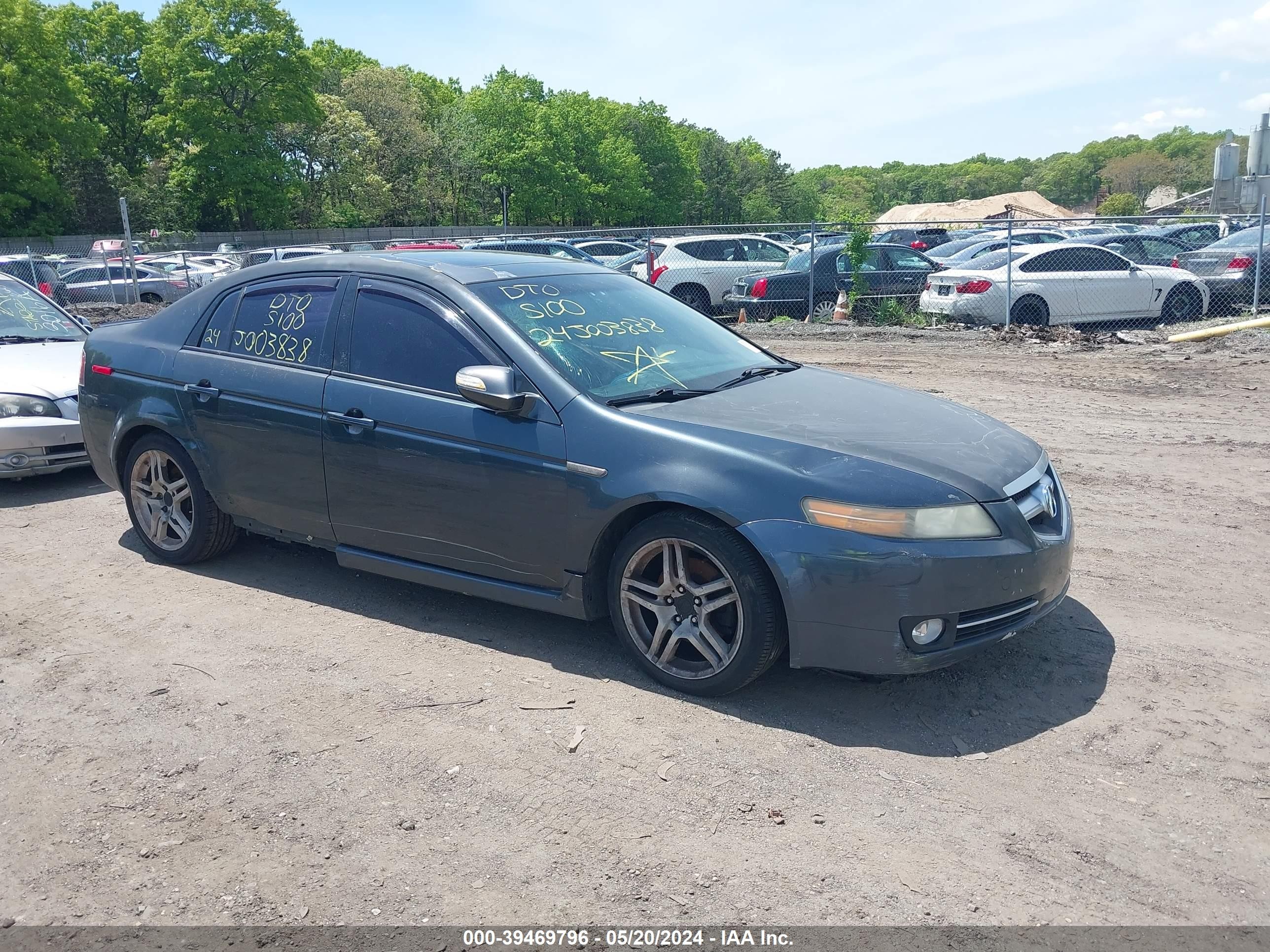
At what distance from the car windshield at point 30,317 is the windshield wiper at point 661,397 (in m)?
6.45

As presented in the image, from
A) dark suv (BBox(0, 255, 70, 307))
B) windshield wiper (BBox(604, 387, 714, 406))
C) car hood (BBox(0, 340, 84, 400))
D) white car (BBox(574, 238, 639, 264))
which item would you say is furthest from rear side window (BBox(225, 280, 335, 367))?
white car (BBox(574, 238, 639, 264))

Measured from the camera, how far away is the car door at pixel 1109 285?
1636 cm

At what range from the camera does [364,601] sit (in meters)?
5.44

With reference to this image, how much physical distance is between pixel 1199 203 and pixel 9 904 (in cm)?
8118

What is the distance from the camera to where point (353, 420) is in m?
4.95

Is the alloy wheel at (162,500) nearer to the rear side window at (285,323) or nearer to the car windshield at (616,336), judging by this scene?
the rear side window at (285,323)

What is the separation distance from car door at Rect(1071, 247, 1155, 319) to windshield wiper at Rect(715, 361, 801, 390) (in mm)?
12445

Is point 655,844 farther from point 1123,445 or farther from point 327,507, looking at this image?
point 1123,445

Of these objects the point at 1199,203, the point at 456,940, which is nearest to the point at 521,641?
the point at 456,940

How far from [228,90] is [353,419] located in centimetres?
6701

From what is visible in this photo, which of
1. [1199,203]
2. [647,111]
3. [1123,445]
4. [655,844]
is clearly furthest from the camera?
[647,111]

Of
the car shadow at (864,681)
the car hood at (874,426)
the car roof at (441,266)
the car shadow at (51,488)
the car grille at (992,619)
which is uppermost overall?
the car roof at (441,266)

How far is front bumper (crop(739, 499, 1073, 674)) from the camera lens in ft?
12.6

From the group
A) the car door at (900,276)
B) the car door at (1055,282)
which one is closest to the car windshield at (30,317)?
the car door at (1055,282)
